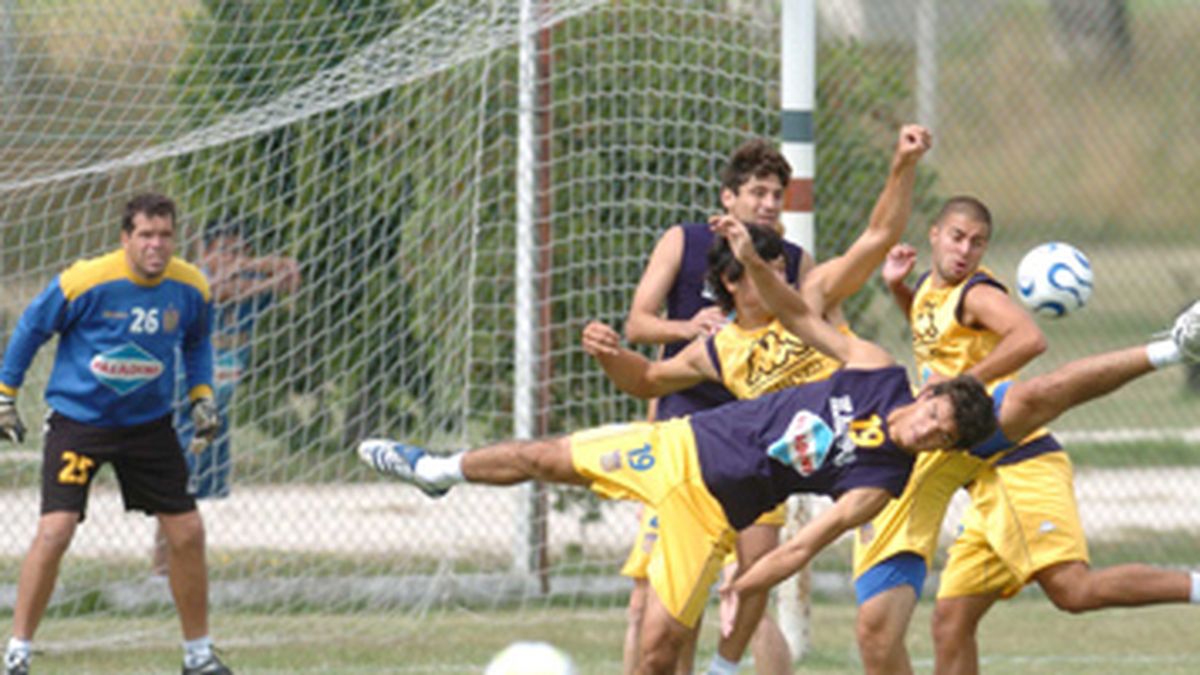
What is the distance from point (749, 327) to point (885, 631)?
1083mm

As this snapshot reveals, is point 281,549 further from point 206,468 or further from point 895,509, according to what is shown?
point 895,509

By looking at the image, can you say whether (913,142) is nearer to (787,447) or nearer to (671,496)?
(787,447)

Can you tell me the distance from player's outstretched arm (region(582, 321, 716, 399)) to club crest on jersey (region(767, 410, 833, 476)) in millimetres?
711

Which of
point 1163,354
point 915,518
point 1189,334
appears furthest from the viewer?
point 915,518

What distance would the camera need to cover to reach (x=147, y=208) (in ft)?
26.7

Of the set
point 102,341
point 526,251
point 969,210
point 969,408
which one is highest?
point 526,251

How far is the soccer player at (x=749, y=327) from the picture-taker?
22.7 ft

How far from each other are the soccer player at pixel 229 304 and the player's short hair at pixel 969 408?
4565 millimetres

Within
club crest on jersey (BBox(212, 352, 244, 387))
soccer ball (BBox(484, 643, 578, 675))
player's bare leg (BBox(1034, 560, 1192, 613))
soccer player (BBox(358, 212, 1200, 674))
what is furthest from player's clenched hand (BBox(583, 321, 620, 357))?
club crest on jersey (BBox(212, 352, 244, 387))

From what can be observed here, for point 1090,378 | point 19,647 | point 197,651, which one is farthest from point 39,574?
point 1090,378

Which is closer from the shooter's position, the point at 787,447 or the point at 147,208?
the point at 787,447

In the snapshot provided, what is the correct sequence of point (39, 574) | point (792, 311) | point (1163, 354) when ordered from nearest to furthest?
1. point (1163, 354)
2. point (792, 311)
3. point (39, 574)

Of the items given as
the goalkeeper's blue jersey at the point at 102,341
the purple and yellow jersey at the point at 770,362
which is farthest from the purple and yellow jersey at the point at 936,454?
the goalkeeper's blue jersey at the point at 102,341

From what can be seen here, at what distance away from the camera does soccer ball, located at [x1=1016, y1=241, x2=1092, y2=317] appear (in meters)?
7.06
